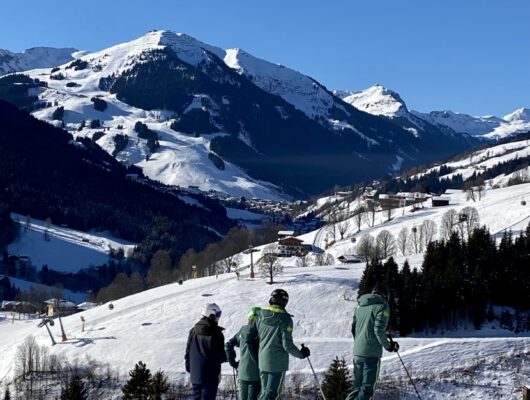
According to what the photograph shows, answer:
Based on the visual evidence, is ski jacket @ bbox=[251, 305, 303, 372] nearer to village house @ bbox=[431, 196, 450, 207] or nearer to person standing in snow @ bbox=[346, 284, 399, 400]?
person standing in snow @ bbox=[346, 284, 399, 400]

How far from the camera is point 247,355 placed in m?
14.2

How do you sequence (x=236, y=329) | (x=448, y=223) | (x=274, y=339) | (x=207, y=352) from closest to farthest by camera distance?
(x=274, y=339) → (x=207, y=352) → (x=236, y=329) → (x=448, y=223)

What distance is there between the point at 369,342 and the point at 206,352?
387cm

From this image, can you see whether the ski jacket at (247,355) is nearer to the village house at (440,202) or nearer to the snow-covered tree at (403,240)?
the snow-covered tree at (403,240)

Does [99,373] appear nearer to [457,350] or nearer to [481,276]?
[457,350]

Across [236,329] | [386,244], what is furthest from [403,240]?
[236,329]

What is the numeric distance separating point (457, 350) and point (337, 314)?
1561cm

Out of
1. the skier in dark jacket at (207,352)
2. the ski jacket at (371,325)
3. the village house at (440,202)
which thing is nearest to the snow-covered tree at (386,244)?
the village house at (440,202)

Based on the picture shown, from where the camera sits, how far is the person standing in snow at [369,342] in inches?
567

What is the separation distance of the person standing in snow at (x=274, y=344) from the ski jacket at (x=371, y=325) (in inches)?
71.3

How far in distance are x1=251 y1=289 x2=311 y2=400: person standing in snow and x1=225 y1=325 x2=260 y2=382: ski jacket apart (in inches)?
13.3

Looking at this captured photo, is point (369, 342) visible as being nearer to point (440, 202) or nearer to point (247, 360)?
point (247, 360)

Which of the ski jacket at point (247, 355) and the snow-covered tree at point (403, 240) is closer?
the ski jacket at point (247, 355)

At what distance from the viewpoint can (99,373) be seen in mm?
57062
